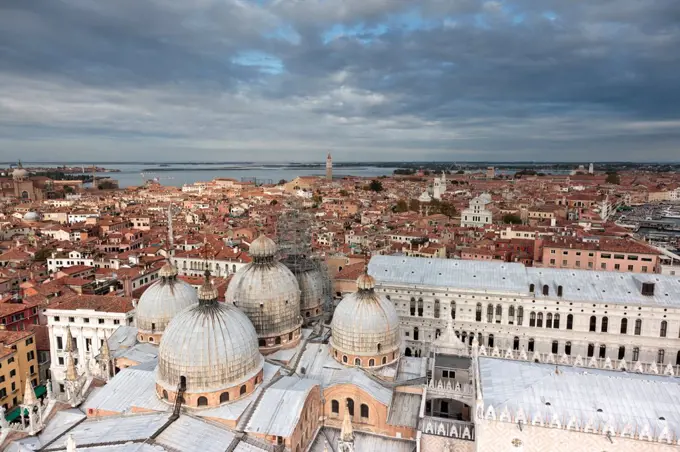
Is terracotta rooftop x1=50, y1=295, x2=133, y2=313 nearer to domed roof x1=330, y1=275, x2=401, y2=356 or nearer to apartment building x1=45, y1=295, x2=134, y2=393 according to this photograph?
apartment building x1=45, y1=295, x2=134, y2=393

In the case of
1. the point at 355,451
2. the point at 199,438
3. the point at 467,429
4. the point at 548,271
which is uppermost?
the point at 548,271

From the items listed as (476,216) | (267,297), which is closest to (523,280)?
(267,297)

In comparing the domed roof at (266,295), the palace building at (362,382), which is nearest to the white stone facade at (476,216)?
the palace building at (362,382)

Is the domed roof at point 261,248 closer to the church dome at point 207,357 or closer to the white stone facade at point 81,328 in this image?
the church dome at point 207,357

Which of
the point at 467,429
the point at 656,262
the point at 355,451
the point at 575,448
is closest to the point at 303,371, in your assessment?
the point at 355,451

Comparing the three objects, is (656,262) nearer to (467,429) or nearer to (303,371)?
(467,429)

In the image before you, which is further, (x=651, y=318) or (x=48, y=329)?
(x=48, y=329)
